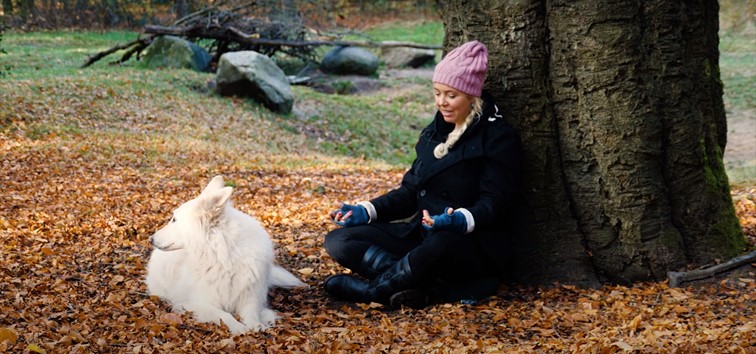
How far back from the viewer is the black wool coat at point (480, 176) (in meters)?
4.81

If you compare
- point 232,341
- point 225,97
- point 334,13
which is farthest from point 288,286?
point 334,13

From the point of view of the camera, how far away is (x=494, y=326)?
4.64 metres

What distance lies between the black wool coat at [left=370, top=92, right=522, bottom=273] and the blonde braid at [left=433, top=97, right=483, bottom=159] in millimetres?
27

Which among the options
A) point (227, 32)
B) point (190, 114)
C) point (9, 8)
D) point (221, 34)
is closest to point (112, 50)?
point (221, 34)

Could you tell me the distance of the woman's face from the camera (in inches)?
191

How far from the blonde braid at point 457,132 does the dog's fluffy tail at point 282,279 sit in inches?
53.8

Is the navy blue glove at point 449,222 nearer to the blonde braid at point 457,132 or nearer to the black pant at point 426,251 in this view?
the black pant at point 426,251

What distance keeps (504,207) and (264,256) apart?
1550 mm

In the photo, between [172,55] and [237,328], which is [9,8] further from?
[237,328]

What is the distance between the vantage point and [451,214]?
15.4ft

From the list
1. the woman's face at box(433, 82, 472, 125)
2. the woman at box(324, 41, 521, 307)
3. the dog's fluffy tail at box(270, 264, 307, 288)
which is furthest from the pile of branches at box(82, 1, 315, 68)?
the woman's face at box(433, 82, 472, 125)

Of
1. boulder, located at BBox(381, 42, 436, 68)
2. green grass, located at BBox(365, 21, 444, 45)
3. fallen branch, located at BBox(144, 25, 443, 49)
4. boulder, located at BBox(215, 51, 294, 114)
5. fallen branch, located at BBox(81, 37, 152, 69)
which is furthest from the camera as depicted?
green grass, located at BBox(365, 21, 444, 45)

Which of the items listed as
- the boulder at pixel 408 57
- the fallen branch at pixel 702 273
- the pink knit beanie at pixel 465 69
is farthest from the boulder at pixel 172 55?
the fallen branch at pixel 702 273

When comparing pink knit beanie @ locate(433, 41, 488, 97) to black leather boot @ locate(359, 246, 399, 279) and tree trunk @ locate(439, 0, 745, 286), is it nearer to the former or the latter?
tree trunk @ locate(439, 0, 745, 286)
